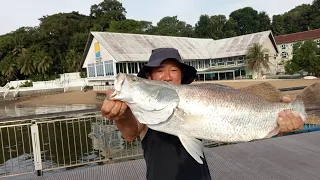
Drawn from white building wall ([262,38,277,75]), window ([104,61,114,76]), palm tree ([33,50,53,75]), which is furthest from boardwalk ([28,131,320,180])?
palm tree ([33,50,53,75])

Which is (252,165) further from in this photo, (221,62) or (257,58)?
(221,62)

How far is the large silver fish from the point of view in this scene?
1.66m

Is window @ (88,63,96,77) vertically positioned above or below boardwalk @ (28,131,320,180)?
above

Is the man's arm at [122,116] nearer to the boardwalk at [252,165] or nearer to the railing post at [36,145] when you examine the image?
the boardwalk at [252,165]

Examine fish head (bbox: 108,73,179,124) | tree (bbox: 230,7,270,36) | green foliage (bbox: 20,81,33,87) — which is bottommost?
green foliage (bbox: 20,81,33,87)

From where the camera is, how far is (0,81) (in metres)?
55.2

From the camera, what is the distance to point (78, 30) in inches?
2344

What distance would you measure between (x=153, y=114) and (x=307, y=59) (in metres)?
36.9

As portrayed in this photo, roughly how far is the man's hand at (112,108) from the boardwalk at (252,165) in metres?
2.77

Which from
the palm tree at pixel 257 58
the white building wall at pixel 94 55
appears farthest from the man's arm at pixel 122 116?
the palm tree at pixel 257 58

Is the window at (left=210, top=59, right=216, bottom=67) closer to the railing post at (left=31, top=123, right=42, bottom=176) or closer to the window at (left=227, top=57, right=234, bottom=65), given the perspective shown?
the window at (left=227, top=57, right=234, bottom=65)

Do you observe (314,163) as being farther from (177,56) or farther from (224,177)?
(177,56)

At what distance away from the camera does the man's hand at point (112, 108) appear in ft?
5.49

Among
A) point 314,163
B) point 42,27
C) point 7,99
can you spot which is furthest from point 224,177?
point 42,27
